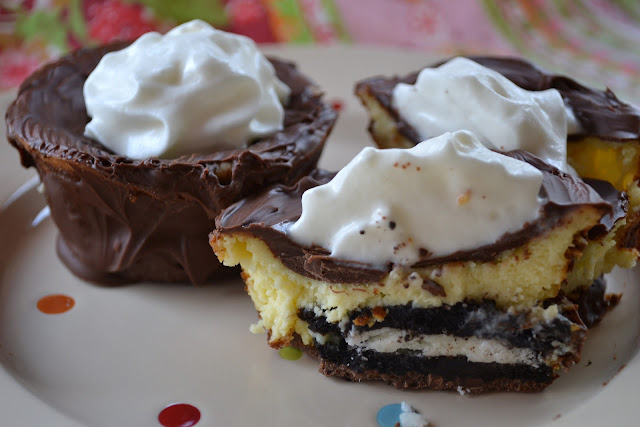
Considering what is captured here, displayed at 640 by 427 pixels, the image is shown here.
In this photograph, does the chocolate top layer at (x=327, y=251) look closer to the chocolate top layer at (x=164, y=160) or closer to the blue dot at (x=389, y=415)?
the chocolate top layer at (x=164, y=160)

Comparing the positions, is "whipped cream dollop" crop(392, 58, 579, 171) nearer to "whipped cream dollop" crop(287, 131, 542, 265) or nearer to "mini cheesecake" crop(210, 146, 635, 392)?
"mini cheesecake" crop(210, 146, 635, 392)

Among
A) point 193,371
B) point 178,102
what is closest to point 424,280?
point 193,371

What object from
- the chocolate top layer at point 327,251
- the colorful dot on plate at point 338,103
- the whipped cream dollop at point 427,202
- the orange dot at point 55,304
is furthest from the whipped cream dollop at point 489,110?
the orange dot at point 55,304

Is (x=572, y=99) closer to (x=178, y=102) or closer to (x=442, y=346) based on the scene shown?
(x=442, y=346)

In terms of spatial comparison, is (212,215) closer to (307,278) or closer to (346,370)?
(307,278)

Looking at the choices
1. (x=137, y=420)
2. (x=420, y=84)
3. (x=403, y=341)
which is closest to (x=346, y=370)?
(x=403, y=341)
